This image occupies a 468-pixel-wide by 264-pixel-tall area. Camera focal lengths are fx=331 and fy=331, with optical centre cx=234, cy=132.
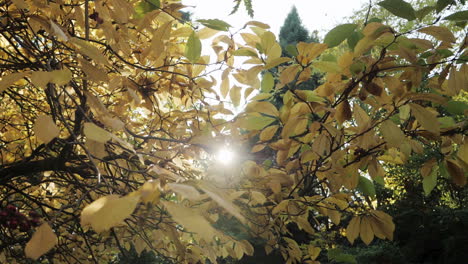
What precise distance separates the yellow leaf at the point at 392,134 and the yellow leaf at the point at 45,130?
805mm

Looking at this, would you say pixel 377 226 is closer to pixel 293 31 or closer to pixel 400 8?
pixel 400 8

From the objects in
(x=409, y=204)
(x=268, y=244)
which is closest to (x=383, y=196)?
(x=409, y=204)

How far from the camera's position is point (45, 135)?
2.05ft

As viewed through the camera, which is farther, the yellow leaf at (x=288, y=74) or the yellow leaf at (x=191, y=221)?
the yellow leaf at (x=288, y=74)

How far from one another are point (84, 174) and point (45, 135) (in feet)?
3.88

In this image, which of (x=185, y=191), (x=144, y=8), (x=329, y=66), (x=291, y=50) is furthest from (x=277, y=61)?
(x=185, y=191)

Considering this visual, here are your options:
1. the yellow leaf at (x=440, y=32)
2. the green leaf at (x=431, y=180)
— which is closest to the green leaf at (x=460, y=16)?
the yellow leaf at (x=440, y=32)

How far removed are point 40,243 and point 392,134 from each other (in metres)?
0.86

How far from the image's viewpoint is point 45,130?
2.07ft

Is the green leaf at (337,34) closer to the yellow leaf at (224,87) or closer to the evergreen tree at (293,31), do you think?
the yellow leaf at (224,87)

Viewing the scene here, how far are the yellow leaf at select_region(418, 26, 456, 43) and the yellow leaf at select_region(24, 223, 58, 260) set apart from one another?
1001mm

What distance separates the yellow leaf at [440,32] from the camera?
0.91 m

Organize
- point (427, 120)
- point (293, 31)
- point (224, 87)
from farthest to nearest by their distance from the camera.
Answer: point (293, 31)
point (224, 87)
point (427, 120)

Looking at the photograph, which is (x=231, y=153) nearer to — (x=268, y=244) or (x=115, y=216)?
(x=268, y=244)
